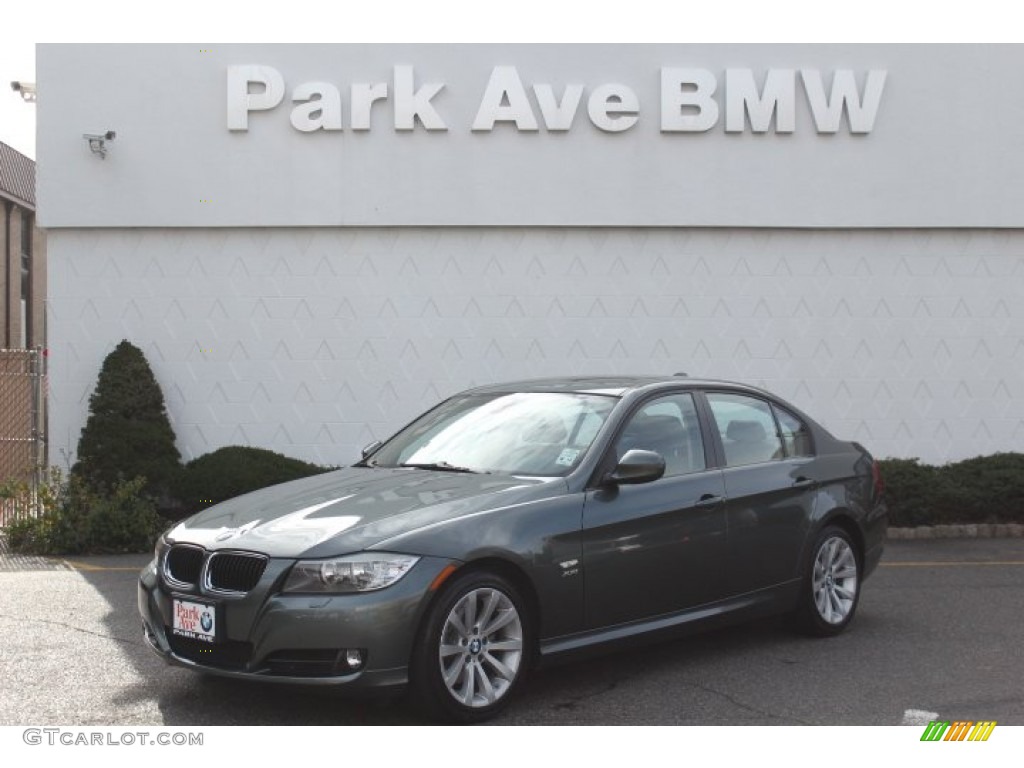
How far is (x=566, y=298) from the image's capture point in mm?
13750

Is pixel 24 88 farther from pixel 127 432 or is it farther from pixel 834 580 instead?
pixel 834 580

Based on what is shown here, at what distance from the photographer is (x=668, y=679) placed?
639 cm

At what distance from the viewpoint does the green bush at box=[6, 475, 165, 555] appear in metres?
11.4

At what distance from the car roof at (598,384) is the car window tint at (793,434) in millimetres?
367

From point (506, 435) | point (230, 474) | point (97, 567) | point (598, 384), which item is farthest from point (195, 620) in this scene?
point (230, 474)

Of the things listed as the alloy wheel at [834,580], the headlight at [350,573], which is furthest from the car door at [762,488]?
the headlight at [350,573]

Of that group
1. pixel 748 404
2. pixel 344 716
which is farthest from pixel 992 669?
pixel 344 716

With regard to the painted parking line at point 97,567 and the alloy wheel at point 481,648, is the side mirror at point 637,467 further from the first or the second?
the painted parking line at point 97,567

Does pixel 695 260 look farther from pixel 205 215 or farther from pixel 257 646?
pixel 257 646

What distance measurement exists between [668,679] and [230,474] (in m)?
6.96

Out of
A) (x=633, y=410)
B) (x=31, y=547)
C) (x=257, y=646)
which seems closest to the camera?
(x=257, y=646)

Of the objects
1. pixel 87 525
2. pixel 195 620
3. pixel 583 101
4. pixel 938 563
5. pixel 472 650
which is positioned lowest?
pixel 938 563

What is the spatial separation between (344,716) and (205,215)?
8967mm

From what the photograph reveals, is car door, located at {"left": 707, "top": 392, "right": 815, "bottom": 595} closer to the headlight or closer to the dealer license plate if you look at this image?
the headlight
